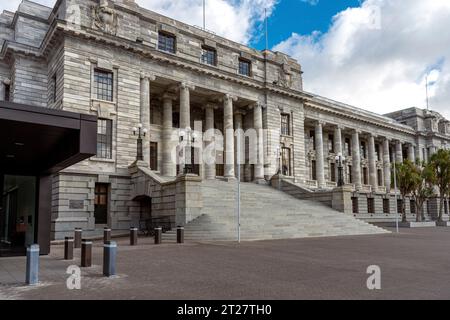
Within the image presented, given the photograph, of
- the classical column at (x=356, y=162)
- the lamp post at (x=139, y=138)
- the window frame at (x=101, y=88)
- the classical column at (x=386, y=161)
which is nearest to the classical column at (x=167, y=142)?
the lamp post at (x=139, y=138)

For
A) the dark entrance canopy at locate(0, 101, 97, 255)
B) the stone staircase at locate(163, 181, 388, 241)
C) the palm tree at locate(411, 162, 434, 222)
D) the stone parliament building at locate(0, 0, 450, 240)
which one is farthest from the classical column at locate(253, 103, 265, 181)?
the dark entrance canopy at locate(0, 101, 97, 255)

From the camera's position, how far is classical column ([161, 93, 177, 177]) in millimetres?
31156

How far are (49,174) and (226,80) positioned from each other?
Answer: 22001 mm

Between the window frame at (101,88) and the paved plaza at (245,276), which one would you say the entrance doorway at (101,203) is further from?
the paved plaza at (245,276)

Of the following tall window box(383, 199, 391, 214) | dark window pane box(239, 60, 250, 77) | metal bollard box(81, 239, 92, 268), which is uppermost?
dark window pane box(239, 60, 250, 77)

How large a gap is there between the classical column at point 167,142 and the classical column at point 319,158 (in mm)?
18903

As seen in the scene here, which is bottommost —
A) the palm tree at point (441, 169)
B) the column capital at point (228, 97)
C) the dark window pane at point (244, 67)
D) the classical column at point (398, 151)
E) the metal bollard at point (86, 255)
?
the metal bollard at point (86, 255)

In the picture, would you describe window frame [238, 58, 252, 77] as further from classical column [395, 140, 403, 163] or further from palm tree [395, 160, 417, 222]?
classical column [395, 140, 403, 163]

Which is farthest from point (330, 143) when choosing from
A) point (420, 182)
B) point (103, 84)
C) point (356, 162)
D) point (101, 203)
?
point (101, 203)

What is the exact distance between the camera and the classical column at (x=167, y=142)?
3116 centimetres

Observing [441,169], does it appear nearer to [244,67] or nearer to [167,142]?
[244,67]

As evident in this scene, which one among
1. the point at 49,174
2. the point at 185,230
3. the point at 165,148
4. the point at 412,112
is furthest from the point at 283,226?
the point at 412,112

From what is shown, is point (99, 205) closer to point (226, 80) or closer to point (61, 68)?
point (61, 68)

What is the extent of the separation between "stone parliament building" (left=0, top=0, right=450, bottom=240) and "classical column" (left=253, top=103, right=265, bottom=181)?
96 millimetres
